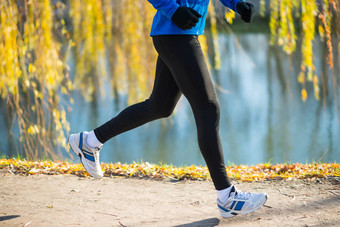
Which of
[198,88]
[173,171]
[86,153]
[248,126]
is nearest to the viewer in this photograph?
[198,88]

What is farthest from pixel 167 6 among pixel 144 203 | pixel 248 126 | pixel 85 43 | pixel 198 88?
pixel 248 126

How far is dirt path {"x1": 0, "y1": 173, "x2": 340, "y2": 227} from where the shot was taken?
7.00ft

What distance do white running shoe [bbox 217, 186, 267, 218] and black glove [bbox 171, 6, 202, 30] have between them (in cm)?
82

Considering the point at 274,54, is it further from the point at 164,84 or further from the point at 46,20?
the point at 164,84

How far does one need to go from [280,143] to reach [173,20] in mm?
6145

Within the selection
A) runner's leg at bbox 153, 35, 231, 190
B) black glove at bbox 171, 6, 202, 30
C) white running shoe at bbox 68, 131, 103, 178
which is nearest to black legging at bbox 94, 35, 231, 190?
runner's leg at bbox 153, 35, 231, 190

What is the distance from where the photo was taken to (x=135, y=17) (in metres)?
4.72

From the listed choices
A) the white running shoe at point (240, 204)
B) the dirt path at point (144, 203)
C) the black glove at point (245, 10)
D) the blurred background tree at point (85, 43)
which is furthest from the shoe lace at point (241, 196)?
the blurred background tree at point (85, 43)

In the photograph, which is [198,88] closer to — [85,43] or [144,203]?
[144,203]

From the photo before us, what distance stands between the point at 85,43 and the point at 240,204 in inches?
142

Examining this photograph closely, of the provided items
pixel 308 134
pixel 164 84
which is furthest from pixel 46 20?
pixel 308 134

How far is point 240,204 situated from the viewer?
206 centimetres

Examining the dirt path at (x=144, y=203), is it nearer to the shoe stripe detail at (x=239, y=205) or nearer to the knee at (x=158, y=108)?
the shoe stripe detail at (x=239, y=205)

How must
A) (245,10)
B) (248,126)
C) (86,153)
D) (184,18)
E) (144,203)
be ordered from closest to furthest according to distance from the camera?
(184,18), (245,10), (144,203), (86,153), (248,126)
